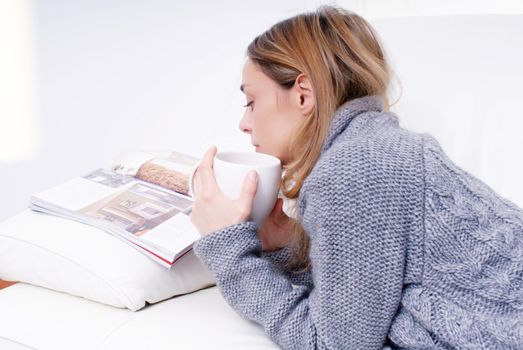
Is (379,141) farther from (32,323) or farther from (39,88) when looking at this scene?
(39,88)

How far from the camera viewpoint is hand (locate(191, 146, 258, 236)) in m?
0.78

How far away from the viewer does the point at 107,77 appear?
6.11ft

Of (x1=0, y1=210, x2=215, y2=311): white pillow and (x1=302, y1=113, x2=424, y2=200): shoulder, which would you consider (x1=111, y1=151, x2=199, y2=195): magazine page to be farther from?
(x1=302, y1=113, x2=424, y2=200): shoulder

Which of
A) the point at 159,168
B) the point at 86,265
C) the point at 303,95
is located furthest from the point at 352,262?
the point at 159,168

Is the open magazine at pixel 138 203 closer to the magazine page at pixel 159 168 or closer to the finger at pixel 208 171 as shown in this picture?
the magazine page at pixel 159 168

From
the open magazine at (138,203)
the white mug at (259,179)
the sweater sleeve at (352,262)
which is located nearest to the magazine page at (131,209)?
the open magazine at (138,203)

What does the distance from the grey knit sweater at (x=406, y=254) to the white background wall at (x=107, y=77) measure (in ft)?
3.52

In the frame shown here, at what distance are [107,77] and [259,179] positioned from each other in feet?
4.03

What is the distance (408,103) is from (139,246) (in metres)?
0.64

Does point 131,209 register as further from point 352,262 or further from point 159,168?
point 352,262

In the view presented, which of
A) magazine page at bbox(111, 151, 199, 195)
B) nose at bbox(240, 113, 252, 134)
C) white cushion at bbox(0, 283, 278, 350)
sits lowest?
white cushion at bbox(0, 283, 278, 350)

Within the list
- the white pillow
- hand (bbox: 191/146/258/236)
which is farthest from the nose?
the white pillow

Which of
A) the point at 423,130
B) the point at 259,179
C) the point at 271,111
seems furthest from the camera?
the point at 423,130

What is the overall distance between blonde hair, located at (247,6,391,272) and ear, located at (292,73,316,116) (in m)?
0.01
